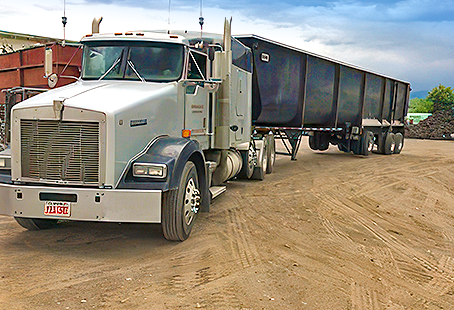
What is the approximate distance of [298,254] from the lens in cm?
591

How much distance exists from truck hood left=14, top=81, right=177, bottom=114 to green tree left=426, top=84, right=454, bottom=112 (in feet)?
119

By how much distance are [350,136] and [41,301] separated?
50.9 feet

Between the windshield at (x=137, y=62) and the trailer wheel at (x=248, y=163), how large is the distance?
4223mm

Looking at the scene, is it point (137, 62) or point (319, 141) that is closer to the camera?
point (137, 62)

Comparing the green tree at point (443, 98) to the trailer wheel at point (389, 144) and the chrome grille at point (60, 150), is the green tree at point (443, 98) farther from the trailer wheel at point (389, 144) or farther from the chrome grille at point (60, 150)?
the chrome grille at point (60, 150)

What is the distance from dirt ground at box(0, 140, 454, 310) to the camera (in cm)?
450

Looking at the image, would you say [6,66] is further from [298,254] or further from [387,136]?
[387,136]

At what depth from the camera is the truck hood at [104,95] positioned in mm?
5572

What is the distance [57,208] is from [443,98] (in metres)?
39.8

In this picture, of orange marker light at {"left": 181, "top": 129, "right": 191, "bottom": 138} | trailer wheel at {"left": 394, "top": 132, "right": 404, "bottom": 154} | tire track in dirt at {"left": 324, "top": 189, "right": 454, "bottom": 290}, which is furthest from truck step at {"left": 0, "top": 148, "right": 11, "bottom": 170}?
trailer wheel at {"left": 394, "top": 132, "right": 404, "bottom": 154}

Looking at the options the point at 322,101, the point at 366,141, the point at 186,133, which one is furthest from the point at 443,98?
the point at 186,133

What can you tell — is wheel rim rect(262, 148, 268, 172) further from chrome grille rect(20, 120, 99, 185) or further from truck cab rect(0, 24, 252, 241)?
chrome grille rect(20, 120, 99, 185)

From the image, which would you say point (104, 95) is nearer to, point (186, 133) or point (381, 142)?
point (186, 133)

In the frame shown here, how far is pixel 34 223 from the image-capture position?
660cm
